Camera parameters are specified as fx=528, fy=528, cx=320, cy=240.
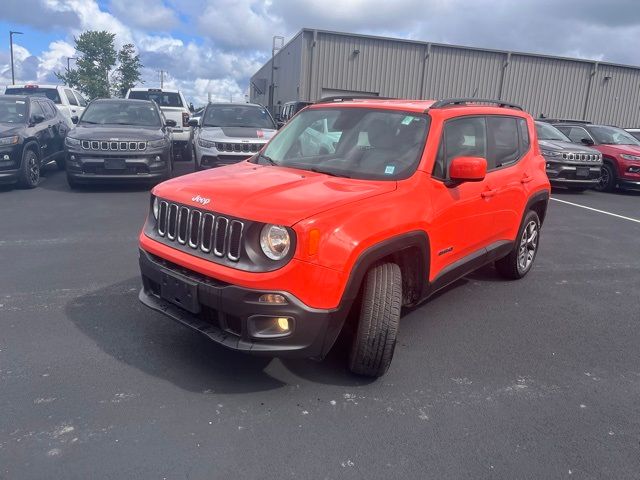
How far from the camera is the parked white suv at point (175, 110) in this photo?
582 inches

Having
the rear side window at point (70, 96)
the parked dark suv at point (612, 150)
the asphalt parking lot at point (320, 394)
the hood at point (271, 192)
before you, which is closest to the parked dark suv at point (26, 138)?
the rear side window at point (70, 96)

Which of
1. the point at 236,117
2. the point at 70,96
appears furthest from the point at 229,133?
the point at 70,96

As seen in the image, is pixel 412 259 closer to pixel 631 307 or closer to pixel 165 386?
pixel 165 386

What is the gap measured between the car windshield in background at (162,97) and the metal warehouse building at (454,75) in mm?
8853

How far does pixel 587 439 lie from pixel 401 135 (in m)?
2.29

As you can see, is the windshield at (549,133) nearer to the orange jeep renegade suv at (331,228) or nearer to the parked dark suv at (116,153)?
the parked dark suv at (116,153)

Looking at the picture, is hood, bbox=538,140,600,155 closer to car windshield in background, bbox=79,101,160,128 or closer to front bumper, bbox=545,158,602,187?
front bumper, bbox=545,158,602,187

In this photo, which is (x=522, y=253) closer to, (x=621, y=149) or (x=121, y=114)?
(x=121, y=114)

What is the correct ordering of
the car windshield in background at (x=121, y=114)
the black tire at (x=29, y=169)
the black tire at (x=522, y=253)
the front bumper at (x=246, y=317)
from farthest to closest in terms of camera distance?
the car windshield in background at (x=121, y=114), the black tire at (x=29, y=169), the black tire at (x=522, y=253), the front bumper at (x=246, y=317)

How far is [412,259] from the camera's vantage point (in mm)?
3602

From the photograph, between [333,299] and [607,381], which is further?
[607,381]

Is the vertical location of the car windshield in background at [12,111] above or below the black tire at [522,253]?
above

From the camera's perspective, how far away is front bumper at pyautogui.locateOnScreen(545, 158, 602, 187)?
11.9 meters

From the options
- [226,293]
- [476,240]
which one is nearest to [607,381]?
[476,240]
